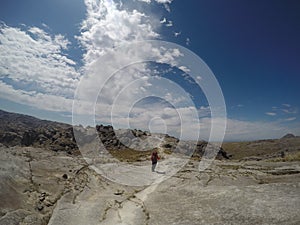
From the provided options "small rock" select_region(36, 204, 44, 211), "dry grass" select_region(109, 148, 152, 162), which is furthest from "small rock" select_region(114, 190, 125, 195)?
"dry grass" select_region(109, 148, 152, 162)

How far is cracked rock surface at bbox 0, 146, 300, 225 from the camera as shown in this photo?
1472 centimetres

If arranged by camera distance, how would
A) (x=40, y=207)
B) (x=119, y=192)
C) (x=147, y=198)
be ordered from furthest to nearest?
(x=119, y=192)
(x=147, y=198)
(x=40, y=207)

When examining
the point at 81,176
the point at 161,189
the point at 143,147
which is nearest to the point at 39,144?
the point at 143,147

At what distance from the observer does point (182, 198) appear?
19.2 metres

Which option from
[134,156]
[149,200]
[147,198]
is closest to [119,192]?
[147,198]

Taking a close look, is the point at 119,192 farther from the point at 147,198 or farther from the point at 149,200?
the point at 149,200

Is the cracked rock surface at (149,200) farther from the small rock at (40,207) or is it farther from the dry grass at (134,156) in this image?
the dry grass at (134,156)

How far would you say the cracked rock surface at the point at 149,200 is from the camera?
1472 cm

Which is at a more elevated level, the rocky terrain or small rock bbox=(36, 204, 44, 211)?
the rocky terrain

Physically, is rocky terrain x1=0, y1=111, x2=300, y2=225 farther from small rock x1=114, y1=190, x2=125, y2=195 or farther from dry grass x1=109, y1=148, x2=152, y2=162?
dry grass x1=109, y1=148, x2=152, y2=162

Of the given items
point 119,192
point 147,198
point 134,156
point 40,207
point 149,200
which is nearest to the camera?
point 40,207

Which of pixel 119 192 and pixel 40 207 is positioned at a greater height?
pixel 119 192

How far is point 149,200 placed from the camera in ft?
65.5

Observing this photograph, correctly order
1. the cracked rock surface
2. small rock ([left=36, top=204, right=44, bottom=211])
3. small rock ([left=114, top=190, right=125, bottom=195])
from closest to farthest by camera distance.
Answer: the cracked rock surface, small rock ([left=36, top=204, right=44, bottom=211]), small rock ([left=114, top=190, right=125, bottom=195])
